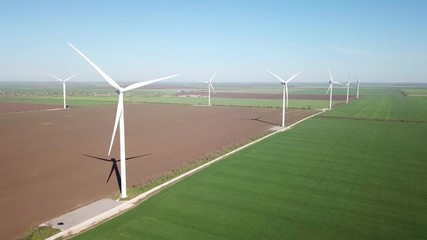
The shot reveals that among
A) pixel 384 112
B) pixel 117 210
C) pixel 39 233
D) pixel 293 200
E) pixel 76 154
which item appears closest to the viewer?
pixel 39 233

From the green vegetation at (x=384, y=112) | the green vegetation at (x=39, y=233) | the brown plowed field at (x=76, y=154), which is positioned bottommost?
the green vegetation at (x=39, y=233)

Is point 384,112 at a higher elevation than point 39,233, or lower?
higher

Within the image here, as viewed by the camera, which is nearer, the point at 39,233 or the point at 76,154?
the point at 39,233

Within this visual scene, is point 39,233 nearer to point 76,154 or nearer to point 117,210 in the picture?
point 117,210

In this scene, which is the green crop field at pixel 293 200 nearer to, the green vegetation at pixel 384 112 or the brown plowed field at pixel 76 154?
the brown plowed field at pixel 76 154

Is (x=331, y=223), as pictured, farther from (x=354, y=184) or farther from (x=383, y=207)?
(x=354, y=184)

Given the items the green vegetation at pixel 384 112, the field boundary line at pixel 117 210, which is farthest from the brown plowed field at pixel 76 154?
the green vegetation at pixel 384 112

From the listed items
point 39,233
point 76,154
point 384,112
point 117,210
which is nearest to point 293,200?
point 117,210
